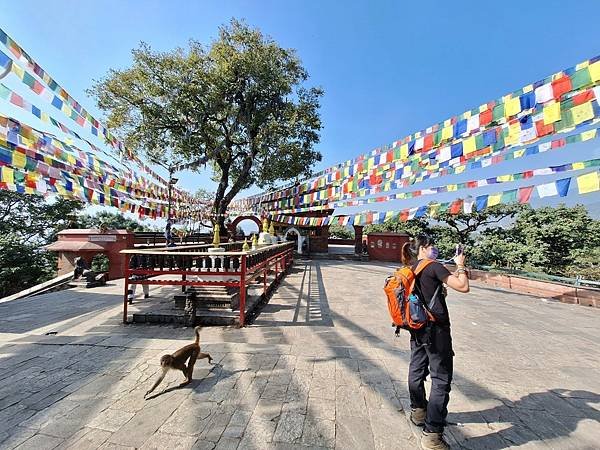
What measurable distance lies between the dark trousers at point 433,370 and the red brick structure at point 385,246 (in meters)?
20.4

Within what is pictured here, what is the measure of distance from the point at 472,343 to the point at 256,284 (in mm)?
6186

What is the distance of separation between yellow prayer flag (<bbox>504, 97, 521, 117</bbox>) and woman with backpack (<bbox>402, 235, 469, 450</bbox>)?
3.58 metres

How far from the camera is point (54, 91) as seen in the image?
5.36m

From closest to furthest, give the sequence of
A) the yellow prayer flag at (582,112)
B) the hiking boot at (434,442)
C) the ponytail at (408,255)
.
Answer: the hiking boot at (434,442), the ponytail at (408,255), the yellow prayer flag at (582,112)

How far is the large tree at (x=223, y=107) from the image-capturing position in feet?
55.1

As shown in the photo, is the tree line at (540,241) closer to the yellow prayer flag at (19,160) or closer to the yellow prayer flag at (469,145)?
the yellow prayer flag at (469,145)

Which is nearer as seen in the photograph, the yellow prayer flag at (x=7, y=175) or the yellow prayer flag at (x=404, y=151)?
the yellow prayer flag at (x=7, y=175)

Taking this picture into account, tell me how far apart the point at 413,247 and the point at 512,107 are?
3641 millimetres

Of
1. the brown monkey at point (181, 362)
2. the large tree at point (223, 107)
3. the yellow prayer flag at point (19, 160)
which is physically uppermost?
the large tree at point (223, 107)

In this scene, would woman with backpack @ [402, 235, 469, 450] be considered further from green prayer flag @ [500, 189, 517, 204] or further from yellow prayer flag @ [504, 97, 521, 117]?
green prayer flag @ [500, 189, 517, 204]

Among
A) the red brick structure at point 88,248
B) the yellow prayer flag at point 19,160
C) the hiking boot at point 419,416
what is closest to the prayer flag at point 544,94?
the hiking boot at point 419,416

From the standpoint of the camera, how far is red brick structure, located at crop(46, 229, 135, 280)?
40.3 ft

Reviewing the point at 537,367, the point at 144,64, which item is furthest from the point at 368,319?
the point at 144,64

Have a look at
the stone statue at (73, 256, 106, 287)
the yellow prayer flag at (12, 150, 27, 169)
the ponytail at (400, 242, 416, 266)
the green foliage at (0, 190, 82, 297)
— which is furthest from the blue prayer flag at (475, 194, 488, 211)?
the green foliage at (0, 190, 82, 297)
